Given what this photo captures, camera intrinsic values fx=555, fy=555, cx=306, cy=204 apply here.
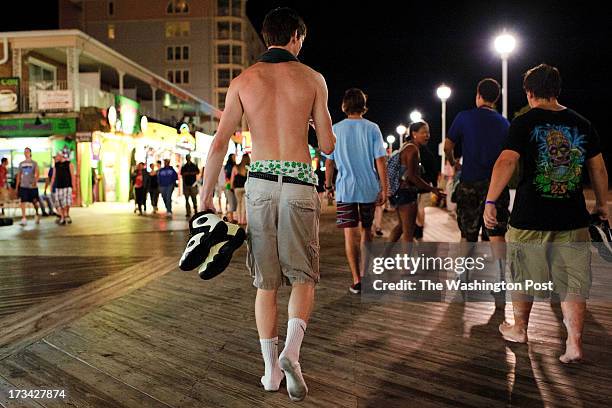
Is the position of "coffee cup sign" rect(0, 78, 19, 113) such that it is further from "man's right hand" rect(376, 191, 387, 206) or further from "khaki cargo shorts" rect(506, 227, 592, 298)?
"khaki cargo shorts" rect(506, 227, 592, 298)

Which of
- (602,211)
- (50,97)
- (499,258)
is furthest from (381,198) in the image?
(50,97)

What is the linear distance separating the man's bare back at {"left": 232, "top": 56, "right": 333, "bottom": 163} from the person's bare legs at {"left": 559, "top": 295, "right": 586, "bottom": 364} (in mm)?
1810

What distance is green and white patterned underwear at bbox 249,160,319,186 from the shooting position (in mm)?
2777

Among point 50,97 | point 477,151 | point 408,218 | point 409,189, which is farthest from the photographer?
point 50,97

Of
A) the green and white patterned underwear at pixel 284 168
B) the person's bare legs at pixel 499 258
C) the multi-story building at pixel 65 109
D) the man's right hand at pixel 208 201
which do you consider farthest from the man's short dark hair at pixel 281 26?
the multi-story building at pixel 65 109

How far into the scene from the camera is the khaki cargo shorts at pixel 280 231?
9.06 feet

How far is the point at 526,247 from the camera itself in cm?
340

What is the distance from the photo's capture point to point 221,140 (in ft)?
9.36

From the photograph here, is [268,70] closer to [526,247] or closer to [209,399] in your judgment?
[209,399]


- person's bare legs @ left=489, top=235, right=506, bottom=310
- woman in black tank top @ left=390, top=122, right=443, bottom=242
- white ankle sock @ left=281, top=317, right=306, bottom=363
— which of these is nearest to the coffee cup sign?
woman in black tank top @ left=390, top=122, right=443, bottom=242

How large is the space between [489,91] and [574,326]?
7.93ft

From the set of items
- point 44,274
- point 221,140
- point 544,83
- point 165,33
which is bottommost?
point 44,274

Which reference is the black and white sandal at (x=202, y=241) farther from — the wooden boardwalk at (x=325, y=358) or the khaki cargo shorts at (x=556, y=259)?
the khaki cargo shorts at (x=556, y=259)

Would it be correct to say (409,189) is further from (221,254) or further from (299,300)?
(221,254)
